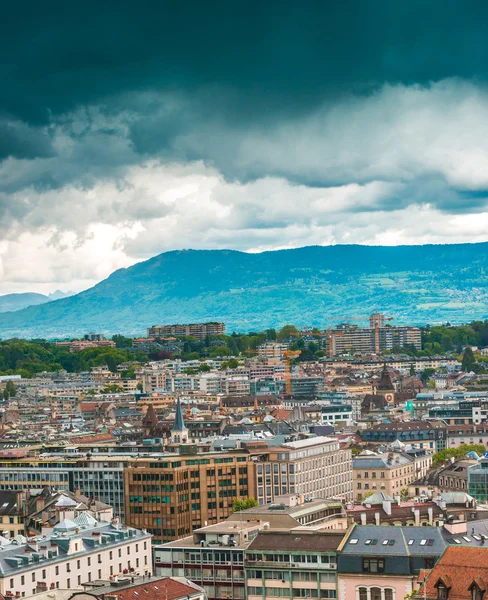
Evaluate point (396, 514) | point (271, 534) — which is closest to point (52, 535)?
point (271, 534)

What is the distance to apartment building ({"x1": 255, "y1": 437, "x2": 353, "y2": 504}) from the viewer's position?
12744 cm

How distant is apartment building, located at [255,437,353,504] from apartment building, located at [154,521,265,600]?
3542 centimetres

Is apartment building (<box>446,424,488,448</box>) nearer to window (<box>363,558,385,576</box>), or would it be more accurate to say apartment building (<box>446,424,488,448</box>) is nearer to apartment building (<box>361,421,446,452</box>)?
apartment building (<box>361,421,446,452</box>)

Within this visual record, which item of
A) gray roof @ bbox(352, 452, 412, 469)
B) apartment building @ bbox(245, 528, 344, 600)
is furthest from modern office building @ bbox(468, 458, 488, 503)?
apartment building @ bbox(245, 528, 344, 600)

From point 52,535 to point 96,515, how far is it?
13590 millimetres

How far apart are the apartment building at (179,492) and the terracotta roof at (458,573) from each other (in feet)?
169

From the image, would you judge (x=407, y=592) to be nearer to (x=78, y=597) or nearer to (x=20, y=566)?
(x=78, y=597)

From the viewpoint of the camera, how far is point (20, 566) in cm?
8344

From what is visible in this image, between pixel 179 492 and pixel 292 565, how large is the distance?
39.0 meters

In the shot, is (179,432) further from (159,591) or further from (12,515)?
(159,591)

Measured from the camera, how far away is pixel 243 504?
11919 centimetres

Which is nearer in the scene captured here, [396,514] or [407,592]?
[407,592]

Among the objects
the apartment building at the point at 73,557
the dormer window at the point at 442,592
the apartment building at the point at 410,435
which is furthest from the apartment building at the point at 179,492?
the apartment building at the point at 410,435

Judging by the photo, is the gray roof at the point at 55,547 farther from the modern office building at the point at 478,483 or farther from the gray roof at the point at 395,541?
the modern office building at the point at 478,483
